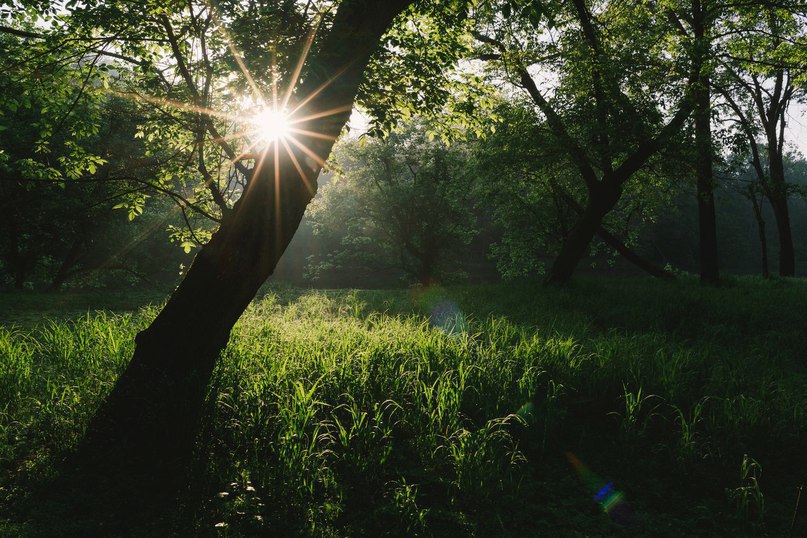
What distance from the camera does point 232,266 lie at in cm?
445

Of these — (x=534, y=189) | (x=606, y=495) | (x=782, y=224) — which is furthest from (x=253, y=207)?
(x=782, y=224)

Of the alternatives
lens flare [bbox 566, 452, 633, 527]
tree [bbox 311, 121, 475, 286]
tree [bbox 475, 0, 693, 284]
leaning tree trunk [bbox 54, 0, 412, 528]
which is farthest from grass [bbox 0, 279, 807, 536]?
tree [bbox 311, 121, 475, 286]

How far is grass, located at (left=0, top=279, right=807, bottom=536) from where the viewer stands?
10.4 ft

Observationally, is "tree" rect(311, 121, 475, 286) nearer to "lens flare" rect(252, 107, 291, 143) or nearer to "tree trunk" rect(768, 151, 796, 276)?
"tree trunk" rect(768, 151, 796, 276)

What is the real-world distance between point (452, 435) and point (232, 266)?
2.63m

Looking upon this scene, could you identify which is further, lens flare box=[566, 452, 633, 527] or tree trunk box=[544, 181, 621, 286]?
tree trunk box=[544, 181, 621, 286]

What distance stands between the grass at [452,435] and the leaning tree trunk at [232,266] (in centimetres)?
32

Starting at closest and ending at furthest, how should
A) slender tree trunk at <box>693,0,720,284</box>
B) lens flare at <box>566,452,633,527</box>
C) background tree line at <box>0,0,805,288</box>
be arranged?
lens flare at <box>566,452,633,527</box> → background tree line at <box>0,0,805,288</box> → slender tree trunk at <box>693,0,720,284</box>

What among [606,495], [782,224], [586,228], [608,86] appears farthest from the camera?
[782,224]

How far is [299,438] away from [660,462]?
320 cm

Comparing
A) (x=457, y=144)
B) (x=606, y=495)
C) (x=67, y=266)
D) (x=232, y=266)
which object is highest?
(x=457, y=144)

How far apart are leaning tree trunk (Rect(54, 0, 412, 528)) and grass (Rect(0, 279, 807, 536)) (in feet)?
1.05

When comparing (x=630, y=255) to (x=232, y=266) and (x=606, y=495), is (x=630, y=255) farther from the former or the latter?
(x=232, y=266)

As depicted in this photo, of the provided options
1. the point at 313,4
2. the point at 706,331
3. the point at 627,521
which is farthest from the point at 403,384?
the point at 706,331
